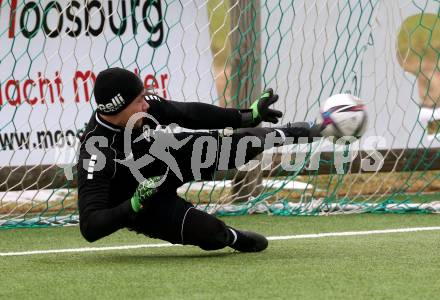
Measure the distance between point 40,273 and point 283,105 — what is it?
11.0 ft

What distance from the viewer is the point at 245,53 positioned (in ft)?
27.7

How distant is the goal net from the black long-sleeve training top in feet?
5.94

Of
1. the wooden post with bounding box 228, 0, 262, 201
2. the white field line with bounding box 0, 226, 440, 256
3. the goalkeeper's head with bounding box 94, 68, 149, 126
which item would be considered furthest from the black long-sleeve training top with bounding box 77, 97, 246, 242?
the wooden post with bounding box 228, 0, 262, 201

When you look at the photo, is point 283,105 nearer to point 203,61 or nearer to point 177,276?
point 203,61

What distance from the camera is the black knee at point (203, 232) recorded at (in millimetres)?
5953

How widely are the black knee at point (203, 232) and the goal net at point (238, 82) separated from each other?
6.47 feet

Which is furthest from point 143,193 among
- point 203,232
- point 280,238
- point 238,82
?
point 238,82

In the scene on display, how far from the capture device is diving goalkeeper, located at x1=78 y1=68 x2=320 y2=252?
5.82m

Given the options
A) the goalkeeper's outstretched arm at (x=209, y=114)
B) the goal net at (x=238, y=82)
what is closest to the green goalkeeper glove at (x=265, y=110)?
the goalkeeper's outstretched arm at (x=209, y=114)

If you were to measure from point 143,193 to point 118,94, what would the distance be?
0.58 metres

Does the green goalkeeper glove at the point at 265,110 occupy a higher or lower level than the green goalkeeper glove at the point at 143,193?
higher

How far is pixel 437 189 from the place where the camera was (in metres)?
9.26

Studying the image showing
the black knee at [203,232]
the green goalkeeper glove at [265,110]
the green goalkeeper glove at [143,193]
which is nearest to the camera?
the green goalkeeper glove at [143,193]

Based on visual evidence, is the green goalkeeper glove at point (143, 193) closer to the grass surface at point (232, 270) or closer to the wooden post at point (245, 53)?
the grass surface at point (232, 270)
